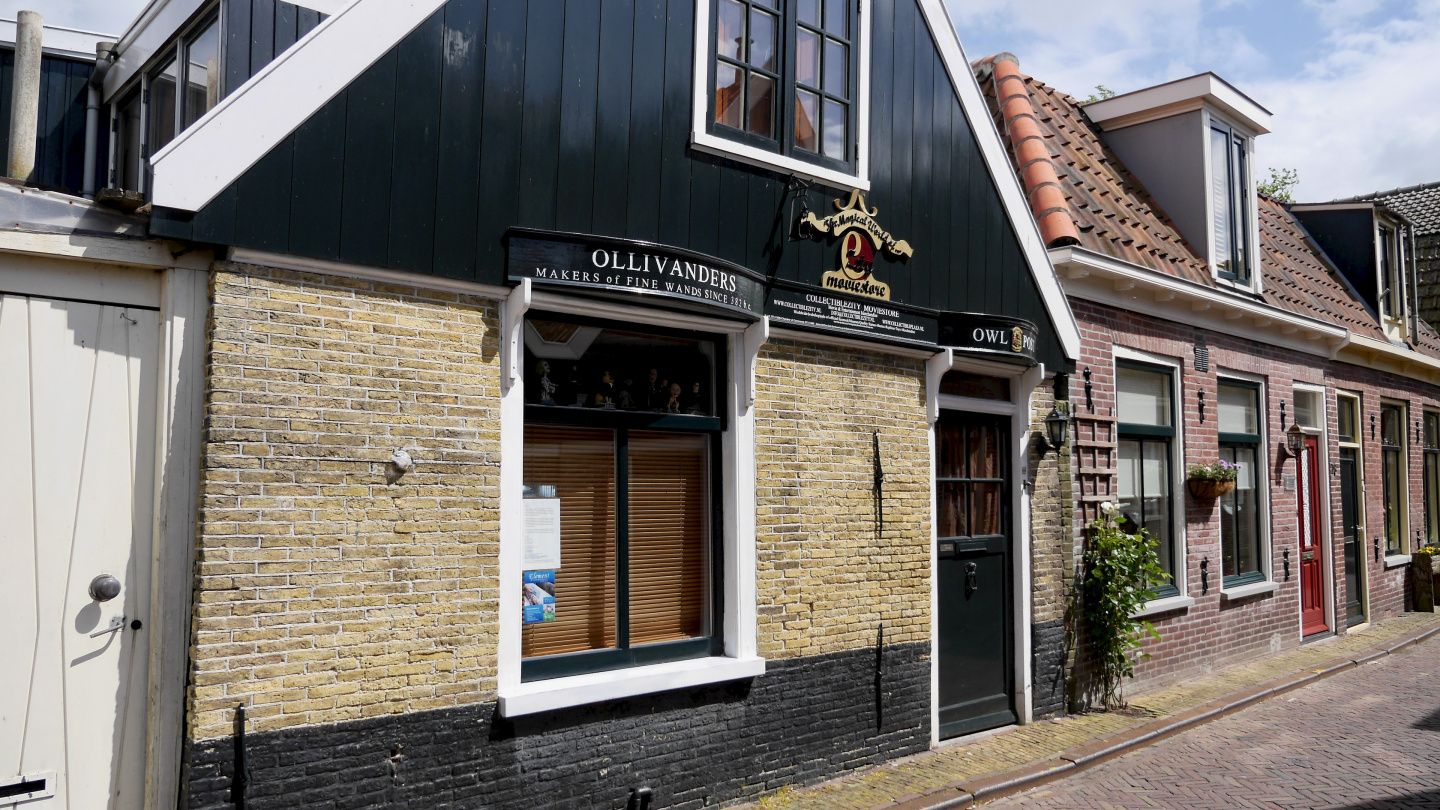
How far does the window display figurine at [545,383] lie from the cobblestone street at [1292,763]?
4005mm

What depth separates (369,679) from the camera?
4961 millimetres

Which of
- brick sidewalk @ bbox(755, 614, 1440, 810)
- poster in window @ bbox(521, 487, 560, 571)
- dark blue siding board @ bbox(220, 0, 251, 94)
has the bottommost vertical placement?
brick sidewalk @ bbox(755, 614, 1440, 810)

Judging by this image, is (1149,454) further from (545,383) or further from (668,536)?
(545,383)

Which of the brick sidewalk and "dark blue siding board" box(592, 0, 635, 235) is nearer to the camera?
"dark blue siding board" box(592, 0, 635, 235)

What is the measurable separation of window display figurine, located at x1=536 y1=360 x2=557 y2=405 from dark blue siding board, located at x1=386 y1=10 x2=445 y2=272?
0.90m

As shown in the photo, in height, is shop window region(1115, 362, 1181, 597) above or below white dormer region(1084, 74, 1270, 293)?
below

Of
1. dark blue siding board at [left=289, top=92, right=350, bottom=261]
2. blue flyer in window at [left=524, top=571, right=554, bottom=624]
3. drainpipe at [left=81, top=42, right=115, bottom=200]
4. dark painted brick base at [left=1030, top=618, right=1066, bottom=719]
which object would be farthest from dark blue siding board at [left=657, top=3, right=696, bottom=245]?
dark painted brick base at [left=1030, top=618, right=1066, bottom=719]

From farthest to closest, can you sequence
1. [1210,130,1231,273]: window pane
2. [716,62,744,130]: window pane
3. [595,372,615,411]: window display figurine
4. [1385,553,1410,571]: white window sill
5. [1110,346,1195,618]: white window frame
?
[1385,553,1410,571]: white window sill → [1210,130,1231,273]: window pane → [1110,346,1195,618]: white window frame → [716,62,744,130]: window pane → [595,372,615,411]: window display figurine

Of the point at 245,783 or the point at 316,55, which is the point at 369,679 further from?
the point at 316,55

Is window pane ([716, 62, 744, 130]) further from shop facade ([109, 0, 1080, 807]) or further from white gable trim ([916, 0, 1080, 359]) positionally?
white gable trim ([916, 0, 1080, 359])

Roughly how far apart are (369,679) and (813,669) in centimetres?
311

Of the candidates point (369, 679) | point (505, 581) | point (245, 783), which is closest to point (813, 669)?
point (505, 581)

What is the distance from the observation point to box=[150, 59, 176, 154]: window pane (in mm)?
5947

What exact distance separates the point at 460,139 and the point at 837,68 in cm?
317
